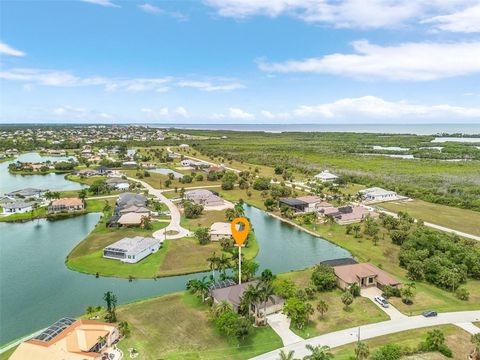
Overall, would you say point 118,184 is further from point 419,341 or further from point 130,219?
point 419,341

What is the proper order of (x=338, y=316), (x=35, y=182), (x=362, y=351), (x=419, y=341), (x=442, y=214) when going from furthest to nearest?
(x=35, y=182)
(x=442, y=214)
(x=338, y=316)
(x=419, y=341)
(x=362, y=351)

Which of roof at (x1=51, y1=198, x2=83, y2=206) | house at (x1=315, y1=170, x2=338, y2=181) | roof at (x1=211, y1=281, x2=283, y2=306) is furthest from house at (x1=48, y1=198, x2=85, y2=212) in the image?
house at (x1=315, y1=170, x2=338, y2=181)

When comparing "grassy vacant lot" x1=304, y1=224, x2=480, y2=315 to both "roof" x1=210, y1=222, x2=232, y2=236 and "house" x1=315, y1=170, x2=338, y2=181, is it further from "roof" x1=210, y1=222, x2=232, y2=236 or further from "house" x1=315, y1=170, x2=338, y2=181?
"house" x1=315, y1=170, x2=338, y2=181

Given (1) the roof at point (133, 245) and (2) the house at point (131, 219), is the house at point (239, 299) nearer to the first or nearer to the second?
(1) the roof at point (133, 245)

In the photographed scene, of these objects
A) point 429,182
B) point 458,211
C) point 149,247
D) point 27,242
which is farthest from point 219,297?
point 429,182

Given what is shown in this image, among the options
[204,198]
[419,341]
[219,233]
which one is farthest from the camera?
[204,198]

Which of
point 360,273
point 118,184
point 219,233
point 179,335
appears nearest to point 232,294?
point 179,335

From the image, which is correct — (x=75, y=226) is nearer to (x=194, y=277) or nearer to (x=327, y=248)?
(x=194, y=277)

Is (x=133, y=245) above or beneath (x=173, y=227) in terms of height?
above
